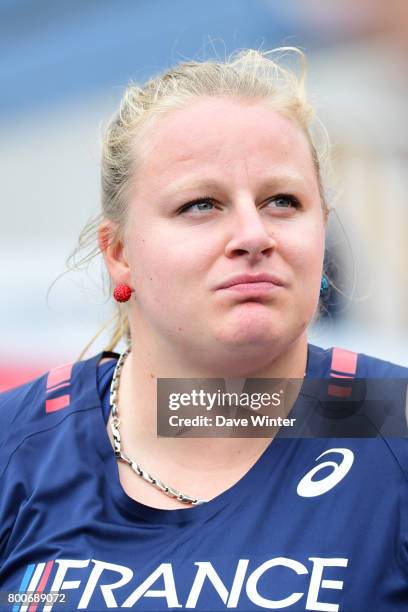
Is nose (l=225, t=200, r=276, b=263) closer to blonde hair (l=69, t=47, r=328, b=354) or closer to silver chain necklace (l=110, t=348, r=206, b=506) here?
blonde hair (l=69, t=47, r=328, b=354)

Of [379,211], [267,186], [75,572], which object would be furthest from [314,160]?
[379,211]

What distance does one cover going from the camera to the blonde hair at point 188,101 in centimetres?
158

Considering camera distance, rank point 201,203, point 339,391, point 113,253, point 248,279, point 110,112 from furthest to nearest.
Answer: point 110,112, point 113,253, point 339,391, point 201,203, point 248,279

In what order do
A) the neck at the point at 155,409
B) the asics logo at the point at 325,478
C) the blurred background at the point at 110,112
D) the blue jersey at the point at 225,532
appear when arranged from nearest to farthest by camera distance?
the blue jersey at the point at 225,532 → the asics logo at the point at 325,478 → the neck at the point at 155,409 → the blurred background at the point at 110,112

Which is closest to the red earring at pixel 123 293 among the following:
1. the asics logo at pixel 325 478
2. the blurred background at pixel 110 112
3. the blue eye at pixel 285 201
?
the blue eye at pixel 285 201

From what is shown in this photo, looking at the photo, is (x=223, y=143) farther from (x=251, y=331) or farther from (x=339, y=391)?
(x=339, y=391)

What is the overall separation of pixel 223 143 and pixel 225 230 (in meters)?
0.17

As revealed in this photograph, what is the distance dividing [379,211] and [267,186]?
435cm

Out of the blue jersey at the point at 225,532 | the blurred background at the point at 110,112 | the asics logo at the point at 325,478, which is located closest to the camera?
the blue jersey at the point at 225,532

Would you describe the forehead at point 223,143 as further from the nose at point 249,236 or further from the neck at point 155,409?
the neck at point 155,409

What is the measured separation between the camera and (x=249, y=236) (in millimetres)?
1381

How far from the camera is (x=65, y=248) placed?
654 cm

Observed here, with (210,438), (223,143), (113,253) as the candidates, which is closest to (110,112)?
(113,253)

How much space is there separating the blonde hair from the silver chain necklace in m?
0.28
